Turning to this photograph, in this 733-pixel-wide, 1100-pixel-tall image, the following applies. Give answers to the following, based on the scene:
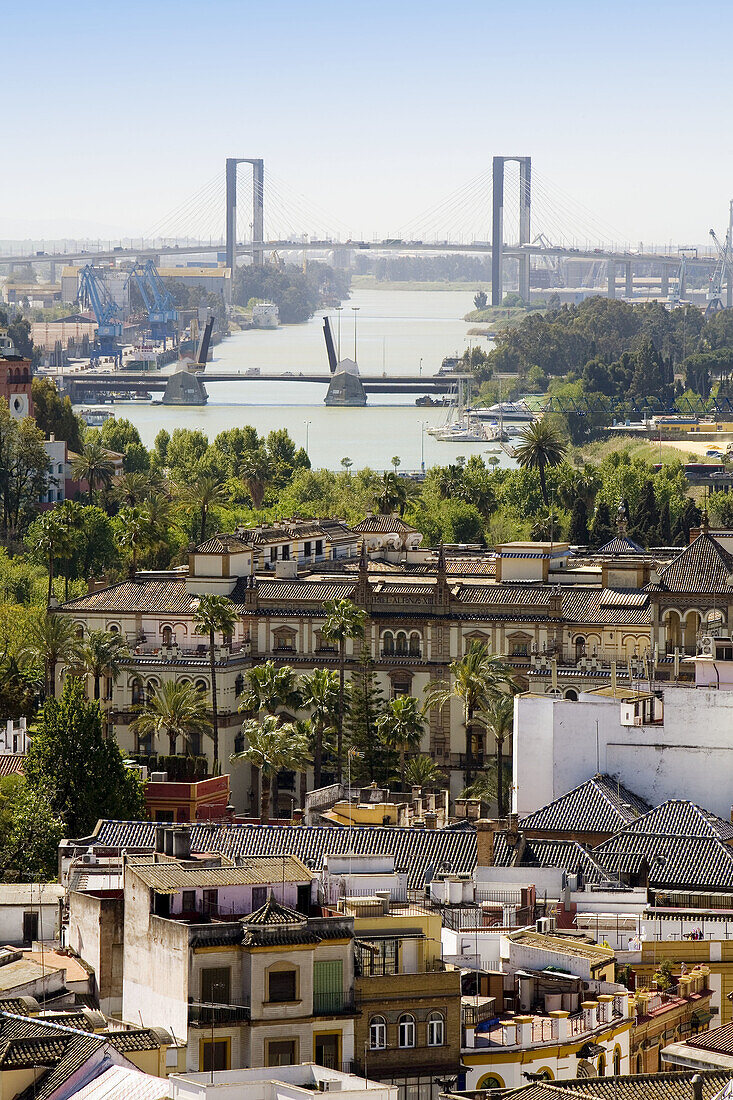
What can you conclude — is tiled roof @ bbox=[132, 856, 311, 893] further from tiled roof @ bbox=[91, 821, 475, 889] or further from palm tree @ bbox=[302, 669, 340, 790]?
palm tree @ bbox=[302, 669, 340, 790]

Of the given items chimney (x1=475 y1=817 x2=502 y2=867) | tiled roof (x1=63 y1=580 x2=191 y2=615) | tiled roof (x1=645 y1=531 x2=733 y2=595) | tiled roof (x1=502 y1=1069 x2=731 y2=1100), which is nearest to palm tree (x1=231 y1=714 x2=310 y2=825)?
tiled roof (x1=645 y1=531 x2=733 y2=595)

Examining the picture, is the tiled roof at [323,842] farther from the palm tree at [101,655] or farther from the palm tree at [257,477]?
the palm tree at [257,477]

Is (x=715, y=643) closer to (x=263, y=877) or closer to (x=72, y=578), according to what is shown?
(x=263, y=877)

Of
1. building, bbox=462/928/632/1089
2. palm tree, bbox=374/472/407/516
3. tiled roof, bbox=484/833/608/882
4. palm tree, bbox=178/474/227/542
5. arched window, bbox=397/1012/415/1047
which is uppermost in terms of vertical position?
arched window, bbox=397/1012/415/1047

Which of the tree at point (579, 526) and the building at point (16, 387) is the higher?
the building at point (16, 387)

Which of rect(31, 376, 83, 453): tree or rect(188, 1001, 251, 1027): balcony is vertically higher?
rect(188, 1001, 251, 1027): balcony

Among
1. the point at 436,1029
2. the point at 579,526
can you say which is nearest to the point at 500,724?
the point at 436,1029

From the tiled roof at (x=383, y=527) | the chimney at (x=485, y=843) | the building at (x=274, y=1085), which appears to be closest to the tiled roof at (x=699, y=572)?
the tiled roof at (x=383, y=527)

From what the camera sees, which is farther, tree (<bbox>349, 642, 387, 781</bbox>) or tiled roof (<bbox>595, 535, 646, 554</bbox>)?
tiled roof (<bbox>595, 535, 646, 554</bbox>)
